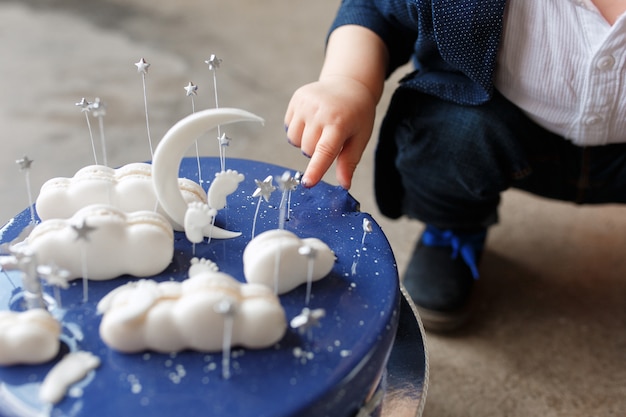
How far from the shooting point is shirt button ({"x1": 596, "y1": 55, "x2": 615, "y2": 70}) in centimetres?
73

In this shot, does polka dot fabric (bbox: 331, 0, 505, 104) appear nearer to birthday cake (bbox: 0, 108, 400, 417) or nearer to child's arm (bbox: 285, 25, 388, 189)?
child's arm (bbox: 285, 25, 388, 189)

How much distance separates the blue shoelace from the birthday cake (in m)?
0.35

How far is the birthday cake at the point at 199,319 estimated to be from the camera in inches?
17.7

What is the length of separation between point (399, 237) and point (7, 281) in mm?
614

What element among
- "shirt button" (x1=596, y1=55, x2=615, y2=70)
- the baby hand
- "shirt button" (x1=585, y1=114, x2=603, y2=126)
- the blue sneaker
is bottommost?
the blue sneaker

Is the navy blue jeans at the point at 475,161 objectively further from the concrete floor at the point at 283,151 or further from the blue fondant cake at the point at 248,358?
the blue fondant cake at the point at 248,358

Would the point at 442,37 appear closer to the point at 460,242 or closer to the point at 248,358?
the point at 460,242

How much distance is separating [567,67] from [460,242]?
27 centimetres

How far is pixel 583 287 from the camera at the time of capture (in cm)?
96

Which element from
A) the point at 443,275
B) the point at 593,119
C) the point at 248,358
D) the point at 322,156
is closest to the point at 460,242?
the point at 443,275

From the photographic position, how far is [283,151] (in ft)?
3.92

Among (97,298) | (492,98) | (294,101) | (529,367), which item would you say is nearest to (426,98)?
(492,98)

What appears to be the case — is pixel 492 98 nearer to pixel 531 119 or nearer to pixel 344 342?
pixel 531 119

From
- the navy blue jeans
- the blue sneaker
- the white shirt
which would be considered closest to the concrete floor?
the blue sneaker
